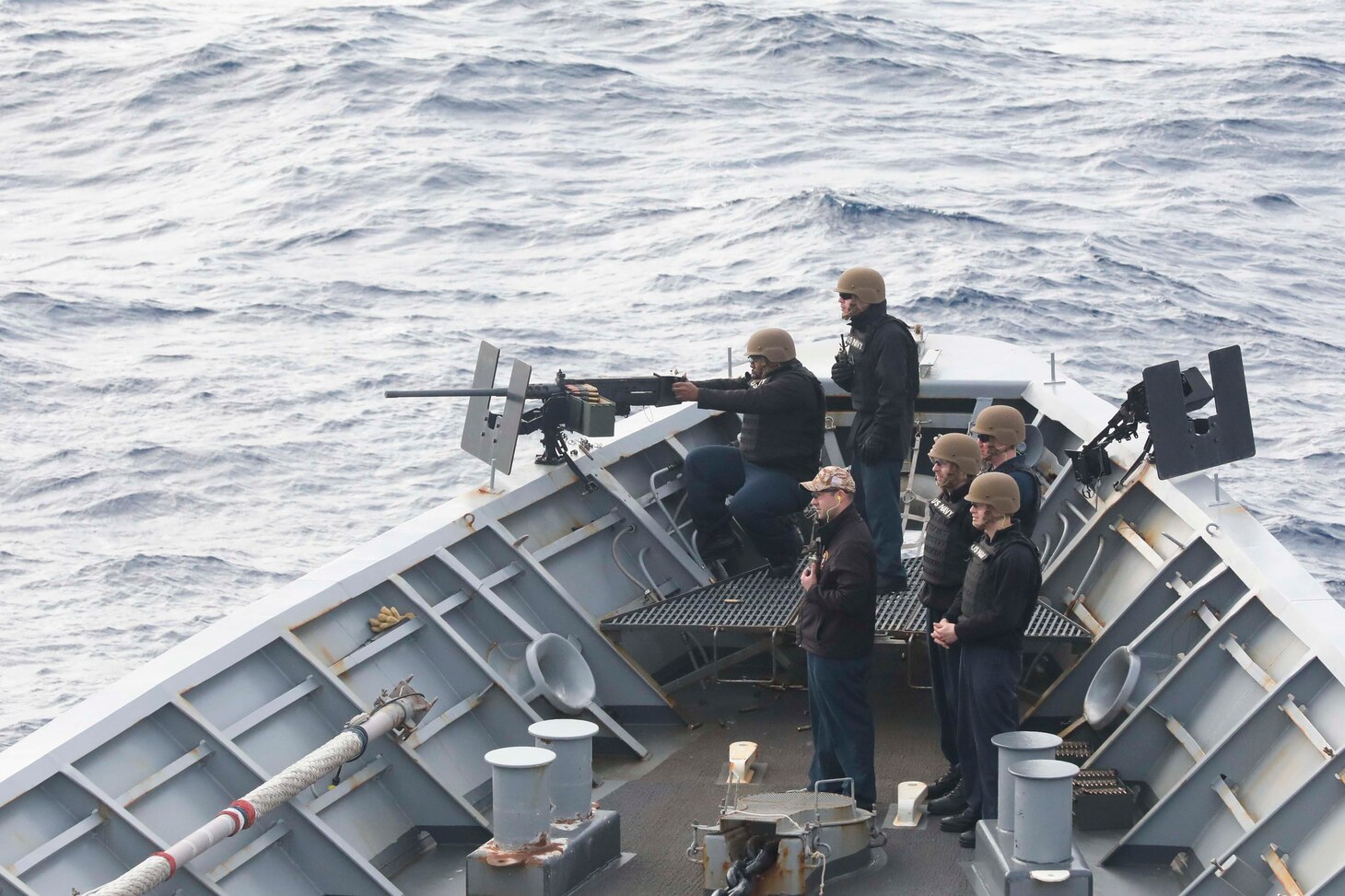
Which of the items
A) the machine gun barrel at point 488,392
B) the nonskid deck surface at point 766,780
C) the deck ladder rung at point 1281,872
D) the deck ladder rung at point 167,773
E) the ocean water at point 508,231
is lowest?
the ocean water at point 508,231

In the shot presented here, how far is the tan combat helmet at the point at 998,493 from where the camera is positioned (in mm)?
6953

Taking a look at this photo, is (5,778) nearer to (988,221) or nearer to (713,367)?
(713,367)

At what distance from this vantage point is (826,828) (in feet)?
22.8

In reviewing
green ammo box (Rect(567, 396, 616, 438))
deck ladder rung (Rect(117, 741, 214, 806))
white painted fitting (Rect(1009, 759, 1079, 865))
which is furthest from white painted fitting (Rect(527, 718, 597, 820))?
green ammo box (Rect(567, 396, 616, 438))

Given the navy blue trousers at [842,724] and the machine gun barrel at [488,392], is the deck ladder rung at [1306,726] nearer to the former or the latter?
the navy blue trousers at [842,724]

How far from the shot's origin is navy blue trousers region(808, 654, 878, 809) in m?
7.41

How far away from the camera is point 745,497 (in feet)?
31.1

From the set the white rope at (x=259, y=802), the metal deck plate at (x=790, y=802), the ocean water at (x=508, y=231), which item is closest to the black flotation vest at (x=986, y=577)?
the metal deck plate at (x=790, y=802)

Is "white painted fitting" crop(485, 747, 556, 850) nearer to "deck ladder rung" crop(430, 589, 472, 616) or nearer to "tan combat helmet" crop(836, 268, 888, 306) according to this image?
"deck ladder rung" crop(430, 589, 472, 616)

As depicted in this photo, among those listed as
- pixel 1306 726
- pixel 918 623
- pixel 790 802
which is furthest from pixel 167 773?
pixel 1306 726

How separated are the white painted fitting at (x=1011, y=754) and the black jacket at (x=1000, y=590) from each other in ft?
1.71

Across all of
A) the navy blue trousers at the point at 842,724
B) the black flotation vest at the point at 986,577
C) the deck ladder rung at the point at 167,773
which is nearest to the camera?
the deck ladder rung at the point at 167,773

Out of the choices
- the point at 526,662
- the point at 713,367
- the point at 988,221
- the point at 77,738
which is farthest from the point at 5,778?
the point at 988,221

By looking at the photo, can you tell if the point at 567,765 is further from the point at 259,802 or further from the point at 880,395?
the point at 880,395
